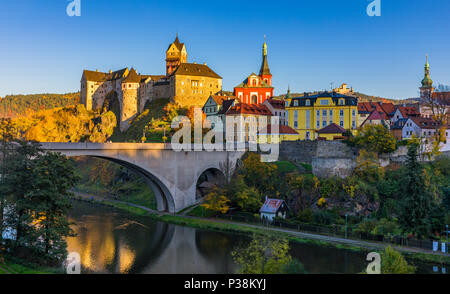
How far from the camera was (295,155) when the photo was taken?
54.1 meters

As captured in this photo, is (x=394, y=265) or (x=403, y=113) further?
(x=403, y=113)

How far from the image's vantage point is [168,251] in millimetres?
33562

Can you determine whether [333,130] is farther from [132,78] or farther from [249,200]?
[132,78]

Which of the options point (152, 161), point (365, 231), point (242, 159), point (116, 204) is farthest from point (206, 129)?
point (365, 231)

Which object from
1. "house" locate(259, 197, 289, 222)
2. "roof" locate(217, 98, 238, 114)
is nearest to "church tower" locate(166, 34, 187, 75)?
"roof" locate(217, 98, 238, 114)

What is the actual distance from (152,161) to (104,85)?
73.8 metres

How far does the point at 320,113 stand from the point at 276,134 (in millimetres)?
9117

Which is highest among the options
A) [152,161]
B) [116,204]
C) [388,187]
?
[152,161]

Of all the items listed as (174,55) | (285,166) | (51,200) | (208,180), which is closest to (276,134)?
(285,166)

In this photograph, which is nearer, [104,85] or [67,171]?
[67,171]

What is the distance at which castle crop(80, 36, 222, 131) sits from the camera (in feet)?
302

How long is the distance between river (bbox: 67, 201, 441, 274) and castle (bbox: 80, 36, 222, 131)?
2059 inches

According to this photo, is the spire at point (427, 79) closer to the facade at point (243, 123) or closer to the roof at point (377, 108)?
the roof at point (377, 108)
